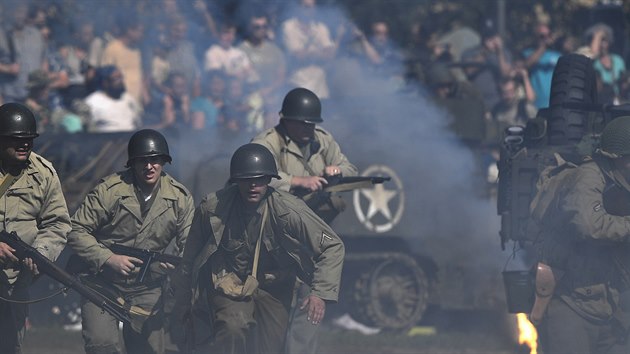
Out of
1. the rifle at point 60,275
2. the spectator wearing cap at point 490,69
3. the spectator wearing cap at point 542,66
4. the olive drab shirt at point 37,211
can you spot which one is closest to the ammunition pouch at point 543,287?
the rifle at point 60,275

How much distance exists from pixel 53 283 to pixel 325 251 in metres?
6.09

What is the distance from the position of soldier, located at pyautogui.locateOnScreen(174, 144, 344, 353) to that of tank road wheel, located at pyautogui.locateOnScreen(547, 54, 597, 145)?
96.7 inches

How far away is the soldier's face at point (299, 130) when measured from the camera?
448 inches

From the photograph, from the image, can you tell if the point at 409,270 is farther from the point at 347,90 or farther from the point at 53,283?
the point at 53,283

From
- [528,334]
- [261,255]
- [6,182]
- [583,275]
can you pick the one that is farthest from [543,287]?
[6,182]

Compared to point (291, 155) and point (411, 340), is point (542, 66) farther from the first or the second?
point (291, 155)

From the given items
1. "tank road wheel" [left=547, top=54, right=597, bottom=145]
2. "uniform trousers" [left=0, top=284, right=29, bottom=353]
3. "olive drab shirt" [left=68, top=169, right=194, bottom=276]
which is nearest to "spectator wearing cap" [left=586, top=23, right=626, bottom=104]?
"tank road wheel" [left=547, top=54, right=597, bottom=145]

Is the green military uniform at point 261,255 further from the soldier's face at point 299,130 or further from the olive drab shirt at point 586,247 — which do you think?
the soldier's face at point 299,130

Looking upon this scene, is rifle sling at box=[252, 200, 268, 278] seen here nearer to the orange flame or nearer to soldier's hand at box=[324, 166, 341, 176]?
soldier's hand at box=[324, 166, 341, 176]

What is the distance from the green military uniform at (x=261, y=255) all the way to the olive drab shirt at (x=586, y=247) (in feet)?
4.73

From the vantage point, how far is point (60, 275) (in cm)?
968

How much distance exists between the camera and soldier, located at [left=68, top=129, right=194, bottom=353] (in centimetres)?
1001

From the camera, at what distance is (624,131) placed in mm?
9383

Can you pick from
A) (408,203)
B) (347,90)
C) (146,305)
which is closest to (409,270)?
(408,203)
